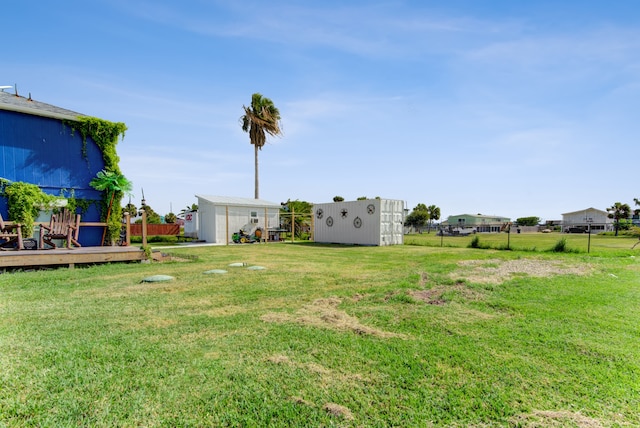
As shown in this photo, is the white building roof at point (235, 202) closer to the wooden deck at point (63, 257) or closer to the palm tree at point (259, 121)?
the palm tree at point (259, 121)

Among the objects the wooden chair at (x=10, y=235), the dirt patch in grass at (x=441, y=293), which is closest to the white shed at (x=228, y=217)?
the wooden chair at (x=10, y=235)

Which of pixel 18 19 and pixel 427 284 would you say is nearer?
pixel 427 284

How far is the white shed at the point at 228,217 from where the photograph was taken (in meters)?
21.0

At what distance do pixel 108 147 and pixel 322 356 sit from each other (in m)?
12.1

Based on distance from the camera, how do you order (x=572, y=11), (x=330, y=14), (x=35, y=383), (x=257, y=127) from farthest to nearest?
1. (x=257, y=127)
2. (x=330, y=14)
3. (x=572, y=11)
4. (x=35, y=383)

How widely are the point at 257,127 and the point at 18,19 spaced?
21.6m

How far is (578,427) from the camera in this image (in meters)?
2.05

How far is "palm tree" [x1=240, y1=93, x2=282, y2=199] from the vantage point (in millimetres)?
29297

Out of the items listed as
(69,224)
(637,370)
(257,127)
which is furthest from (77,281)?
(257,127)

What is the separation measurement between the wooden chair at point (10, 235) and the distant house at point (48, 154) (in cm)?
55

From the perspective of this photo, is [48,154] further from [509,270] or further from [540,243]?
[540,243]

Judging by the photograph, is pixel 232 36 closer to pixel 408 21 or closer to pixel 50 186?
pixel 408 21

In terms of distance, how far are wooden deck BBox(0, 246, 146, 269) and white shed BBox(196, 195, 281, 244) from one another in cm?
994

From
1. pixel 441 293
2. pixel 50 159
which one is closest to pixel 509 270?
pixel 441 293
